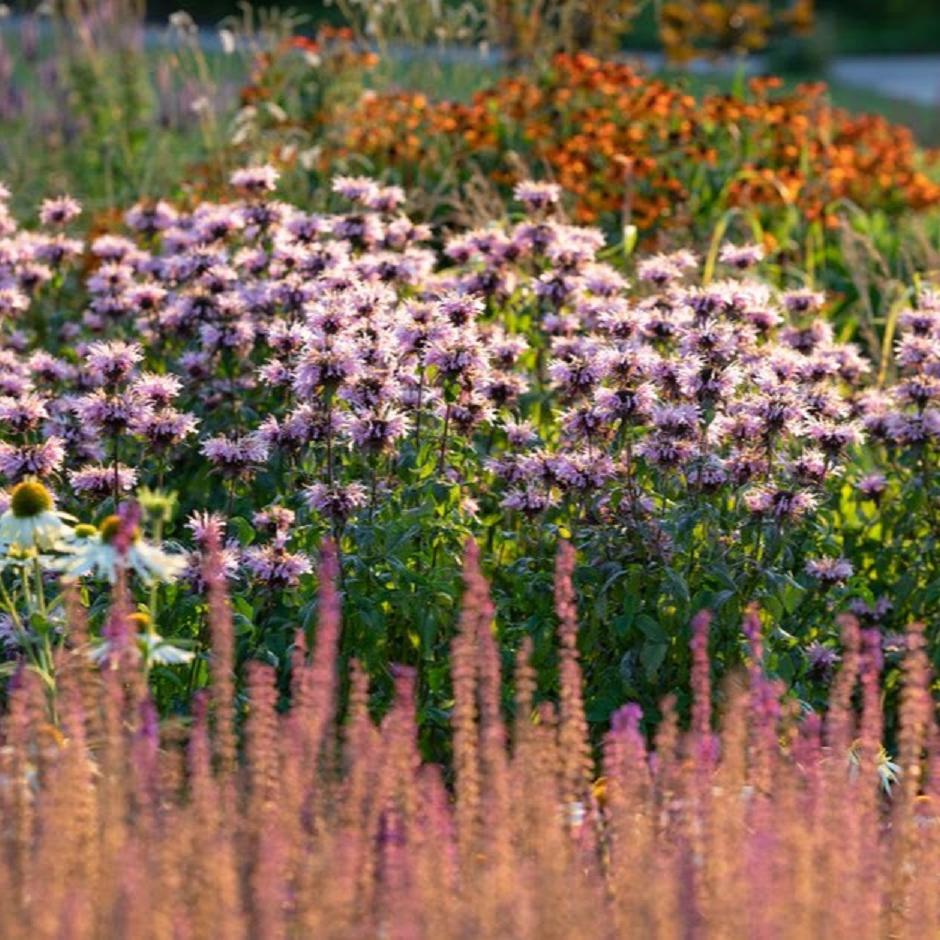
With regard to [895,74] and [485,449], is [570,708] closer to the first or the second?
[485,449]

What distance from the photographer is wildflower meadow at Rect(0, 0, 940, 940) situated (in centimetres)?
259

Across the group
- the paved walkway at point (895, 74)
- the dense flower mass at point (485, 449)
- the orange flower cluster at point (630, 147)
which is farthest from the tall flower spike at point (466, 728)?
the paved walkway at point (895, 74)

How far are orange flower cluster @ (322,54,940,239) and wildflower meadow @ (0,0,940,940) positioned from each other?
0.61 metres

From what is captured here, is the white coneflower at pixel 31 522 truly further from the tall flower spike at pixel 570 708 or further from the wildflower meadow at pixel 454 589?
the tall flower spike at pixel 570 708

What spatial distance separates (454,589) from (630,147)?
437 cm

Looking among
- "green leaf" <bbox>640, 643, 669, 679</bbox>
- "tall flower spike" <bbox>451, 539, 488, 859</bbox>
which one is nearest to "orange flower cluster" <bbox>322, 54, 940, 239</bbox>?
"green leaf" <bbox>640, 643, 669, 679</bbox>

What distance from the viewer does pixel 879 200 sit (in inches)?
352

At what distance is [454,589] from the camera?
408 cm

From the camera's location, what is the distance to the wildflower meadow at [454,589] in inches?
102

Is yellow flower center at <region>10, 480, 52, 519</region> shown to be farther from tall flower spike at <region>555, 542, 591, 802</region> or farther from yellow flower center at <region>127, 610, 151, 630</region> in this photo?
tall flower spike at <region>555, 542, 591, 802</region>

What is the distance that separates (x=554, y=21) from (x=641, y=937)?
449 inches

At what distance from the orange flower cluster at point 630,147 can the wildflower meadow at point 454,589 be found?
0.61 m

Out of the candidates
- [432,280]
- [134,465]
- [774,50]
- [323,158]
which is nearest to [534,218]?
[432,280]

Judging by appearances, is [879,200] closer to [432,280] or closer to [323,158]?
[323,158]
